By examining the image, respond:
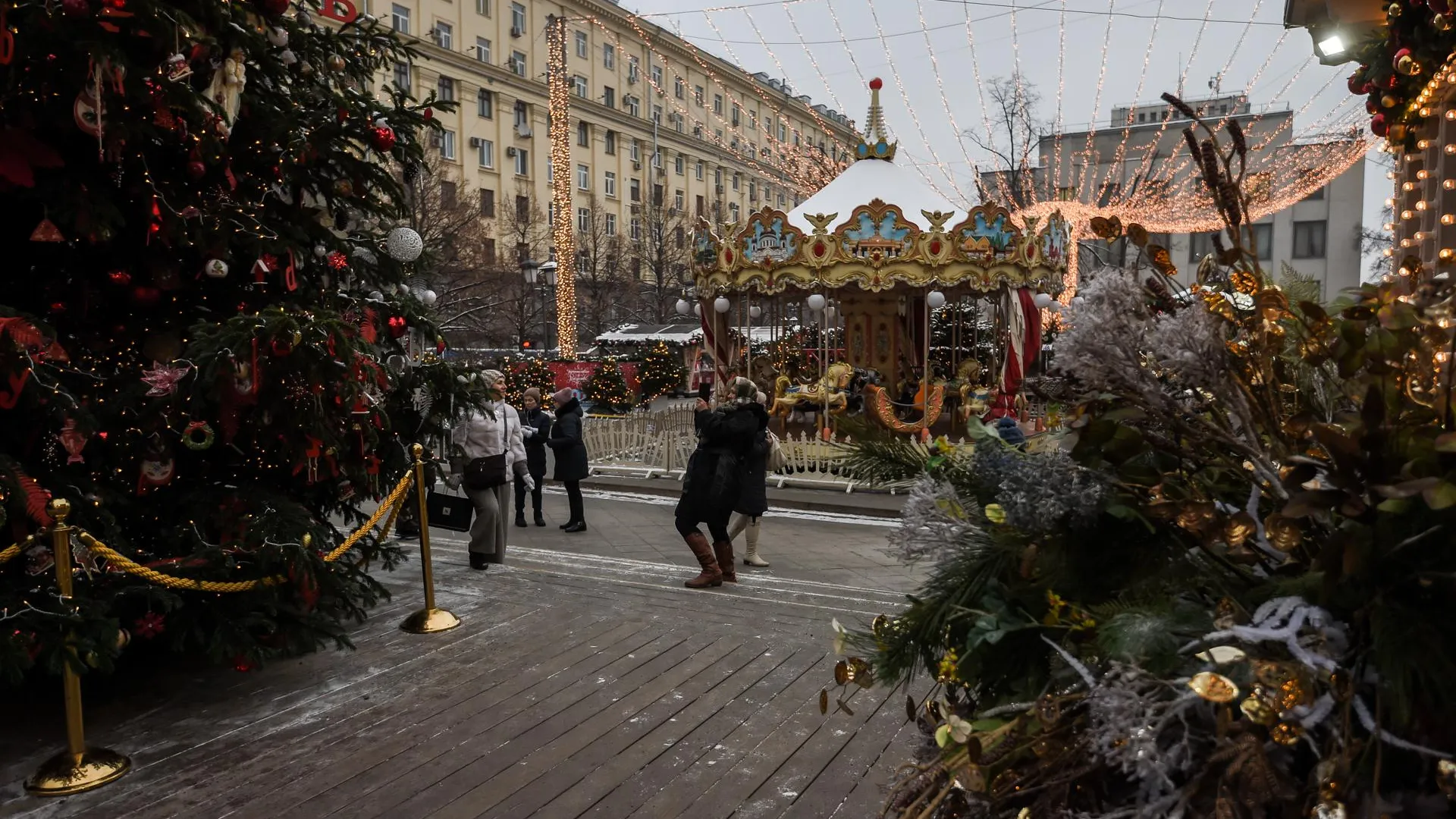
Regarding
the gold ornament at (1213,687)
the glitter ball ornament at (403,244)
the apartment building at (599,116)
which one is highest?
the apartment building at (599,116)

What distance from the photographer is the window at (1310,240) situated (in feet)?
133

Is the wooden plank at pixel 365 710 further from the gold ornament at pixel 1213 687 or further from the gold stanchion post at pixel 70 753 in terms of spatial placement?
the gold ornament at pixel 1213 687

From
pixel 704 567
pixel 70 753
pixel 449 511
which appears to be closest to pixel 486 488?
pixel 449 511

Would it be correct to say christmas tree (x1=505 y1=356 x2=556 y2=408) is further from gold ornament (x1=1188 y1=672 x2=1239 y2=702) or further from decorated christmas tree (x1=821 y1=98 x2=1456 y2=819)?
gold ornament (x1=1188 y1=672 x2=1239 y2=702)

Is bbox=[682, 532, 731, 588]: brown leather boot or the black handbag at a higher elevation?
the black handbag

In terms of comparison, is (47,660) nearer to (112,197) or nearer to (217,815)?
(217,815)

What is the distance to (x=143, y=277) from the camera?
527 cm

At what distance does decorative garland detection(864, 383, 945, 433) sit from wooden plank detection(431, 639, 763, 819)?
9233 millimetres

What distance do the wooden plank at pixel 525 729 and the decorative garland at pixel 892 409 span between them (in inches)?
364

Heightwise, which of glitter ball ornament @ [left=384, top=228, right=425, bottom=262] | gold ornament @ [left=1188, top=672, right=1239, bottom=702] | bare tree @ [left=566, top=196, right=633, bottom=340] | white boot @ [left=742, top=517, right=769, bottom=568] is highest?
bare tree @ [left=566, top=196, right=633, bottom=340]

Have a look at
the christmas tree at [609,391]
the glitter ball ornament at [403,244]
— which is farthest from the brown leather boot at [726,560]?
the christmas tree at [609,391]

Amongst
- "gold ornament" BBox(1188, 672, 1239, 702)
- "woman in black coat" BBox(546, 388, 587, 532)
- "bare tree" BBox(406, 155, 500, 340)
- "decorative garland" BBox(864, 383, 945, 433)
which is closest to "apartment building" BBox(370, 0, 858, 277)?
"bare tree" BBox(406, 155, 500, 340)

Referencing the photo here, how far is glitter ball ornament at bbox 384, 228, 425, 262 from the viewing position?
632 centimetres

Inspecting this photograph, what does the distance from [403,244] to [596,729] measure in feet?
11.7
